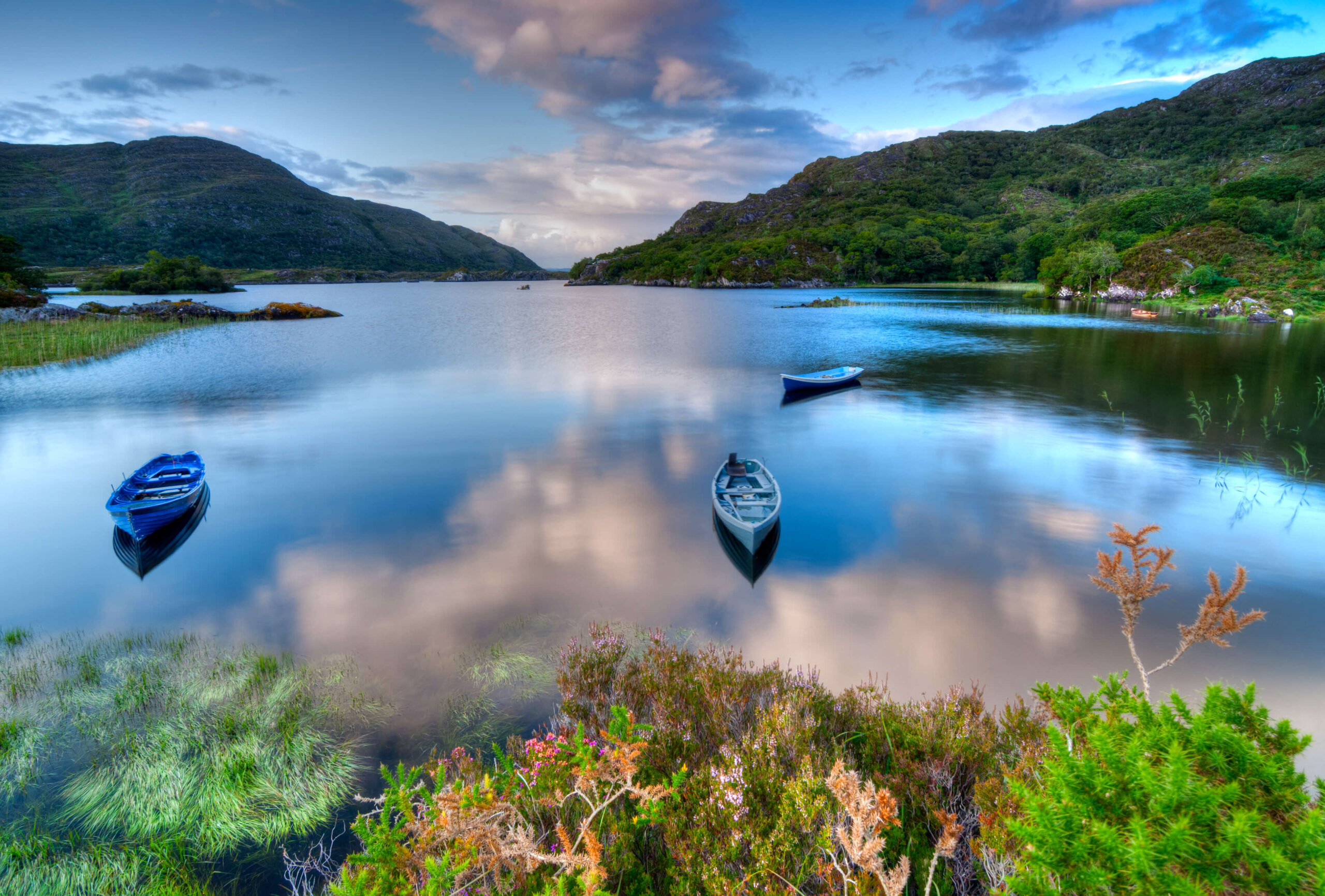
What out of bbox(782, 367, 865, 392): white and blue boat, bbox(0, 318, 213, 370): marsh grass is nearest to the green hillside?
bbox(782, 367, 865, 392): white and blue boat

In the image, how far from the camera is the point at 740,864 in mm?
4836

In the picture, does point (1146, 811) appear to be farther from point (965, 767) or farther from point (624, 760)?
point (965, 767)

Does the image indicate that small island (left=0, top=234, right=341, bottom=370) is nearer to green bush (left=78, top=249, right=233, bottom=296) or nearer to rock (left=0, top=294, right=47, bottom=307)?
rock (left=0, top=294, right=47, bottom=307)

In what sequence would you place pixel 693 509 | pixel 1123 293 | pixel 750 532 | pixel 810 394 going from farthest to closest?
pixel 1123 293, pixel 810 394, pixel 693 509, pixel 750 532

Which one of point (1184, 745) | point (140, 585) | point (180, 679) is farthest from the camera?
point (140, 585)

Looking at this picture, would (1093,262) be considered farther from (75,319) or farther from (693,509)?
(75,319)

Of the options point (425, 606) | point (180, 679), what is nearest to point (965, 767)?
point (425, 606)

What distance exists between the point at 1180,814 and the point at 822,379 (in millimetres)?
31404

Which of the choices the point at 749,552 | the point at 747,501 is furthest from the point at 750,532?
the point at 747,501

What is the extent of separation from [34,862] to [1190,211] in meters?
137

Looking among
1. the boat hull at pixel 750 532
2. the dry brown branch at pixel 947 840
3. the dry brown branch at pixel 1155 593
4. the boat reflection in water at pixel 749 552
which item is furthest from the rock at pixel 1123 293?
the dry brown branch at pixel 947 840

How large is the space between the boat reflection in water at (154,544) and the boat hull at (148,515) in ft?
0.48

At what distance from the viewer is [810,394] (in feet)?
108

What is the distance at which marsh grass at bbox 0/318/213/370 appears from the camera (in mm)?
37344
